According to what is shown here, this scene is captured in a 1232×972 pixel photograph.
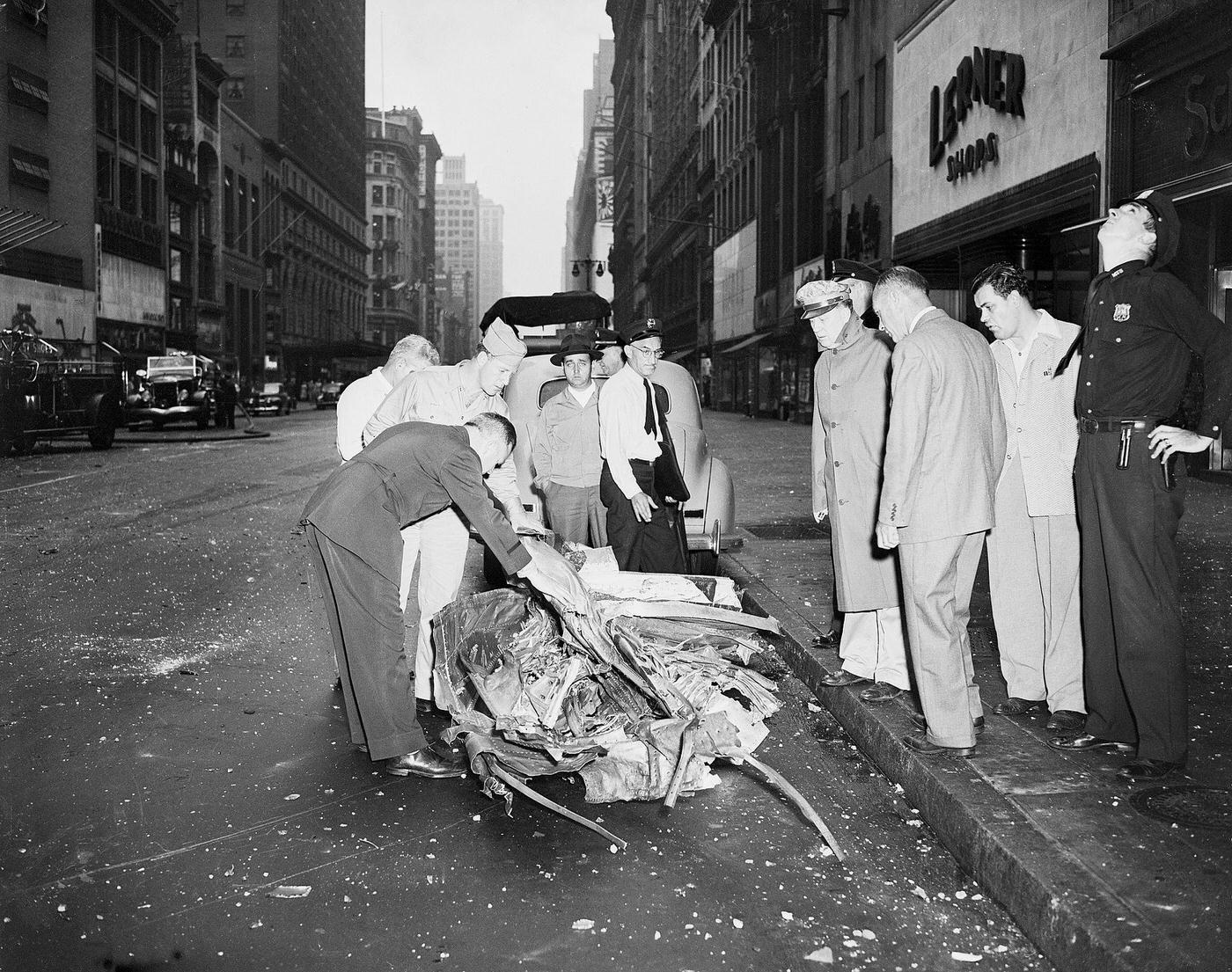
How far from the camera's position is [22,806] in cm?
441

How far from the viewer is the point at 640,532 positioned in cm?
739

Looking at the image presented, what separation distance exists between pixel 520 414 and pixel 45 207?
46450 millimetres

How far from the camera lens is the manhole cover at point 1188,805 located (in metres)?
3.73

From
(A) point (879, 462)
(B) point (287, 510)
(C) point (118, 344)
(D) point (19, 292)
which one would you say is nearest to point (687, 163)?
(C) point (118, 344)

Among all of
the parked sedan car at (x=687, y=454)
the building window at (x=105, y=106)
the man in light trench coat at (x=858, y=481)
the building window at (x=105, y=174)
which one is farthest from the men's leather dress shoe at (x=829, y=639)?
the building window at (x=105, y=106)

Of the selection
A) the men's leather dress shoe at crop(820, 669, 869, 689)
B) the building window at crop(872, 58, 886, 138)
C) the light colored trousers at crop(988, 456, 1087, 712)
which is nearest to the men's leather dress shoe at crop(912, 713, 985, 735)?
the light colored trousers at crop(988, 456, 1087, 712)

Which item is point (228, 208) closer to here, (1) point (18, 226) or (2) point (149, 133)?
(2) point (149, 133)

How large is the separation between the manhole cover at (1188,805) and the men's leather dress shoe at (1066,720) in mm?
A: 681

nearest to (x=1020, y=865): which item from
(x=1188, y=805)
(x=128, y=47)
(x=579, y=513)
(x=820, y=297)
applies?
(x=1188, y=805)

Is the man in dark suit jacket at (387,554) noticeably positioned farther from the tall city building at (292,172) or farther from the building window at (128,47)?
the tall city building at (292,172)

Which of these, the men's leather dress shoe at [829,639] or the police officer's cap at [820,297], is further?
the men's leather dress shoe at [829,639]

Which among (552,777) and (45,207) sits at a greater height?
(45,207)

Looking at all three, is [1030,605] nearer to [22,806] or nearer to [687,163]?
[22,806]

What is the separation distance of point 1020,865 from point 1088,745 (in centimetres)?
126
